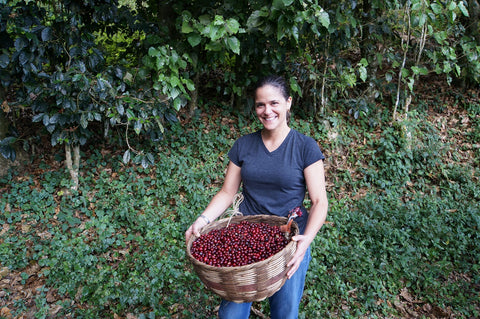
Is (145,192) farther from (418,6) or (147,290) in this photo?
(418,6)

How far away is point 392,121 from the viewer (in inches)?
231

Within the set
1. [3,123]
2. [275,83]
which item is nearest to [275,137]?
[275,83]

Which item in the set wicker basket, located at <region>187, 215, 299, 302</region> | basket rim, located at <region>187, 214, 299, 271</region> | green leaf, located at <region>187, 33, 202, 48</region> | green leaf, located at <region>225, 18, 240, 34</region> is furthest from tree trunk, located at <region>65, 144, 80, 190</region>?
wicker basket, located at <region>187, 215, 299, 302</region>

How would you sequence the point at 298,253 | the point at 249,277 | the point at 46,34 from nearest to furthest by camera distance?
the point at 249,277 → the point at 298,253 → the point at 46,34

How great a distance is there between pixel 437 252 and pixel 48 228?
13.6ft

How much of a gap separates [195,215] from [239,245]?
7.66 ft

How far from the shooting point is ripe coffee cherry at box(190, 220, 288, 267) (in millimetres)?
1759

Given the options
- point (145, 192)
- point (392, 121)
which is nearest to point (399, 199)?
point (392, 121)

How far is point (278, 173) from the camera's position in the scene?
2.06 m

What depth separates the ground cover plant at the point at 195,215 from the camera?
3189 mm

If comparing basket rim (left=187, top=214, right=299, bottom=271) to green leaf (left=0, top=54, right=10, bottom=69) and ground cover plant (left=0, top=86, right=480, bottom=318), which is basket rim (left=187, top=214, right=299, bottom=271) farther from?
green leaf (left=0, top=54, right=10, bottom=69)

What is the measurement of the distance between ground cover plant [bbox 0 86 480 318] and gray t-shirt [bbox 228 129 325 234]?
138cm

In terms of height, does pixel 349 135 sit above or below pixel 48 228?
above

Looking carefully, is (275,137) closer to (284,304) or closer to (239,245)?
(239,245)
